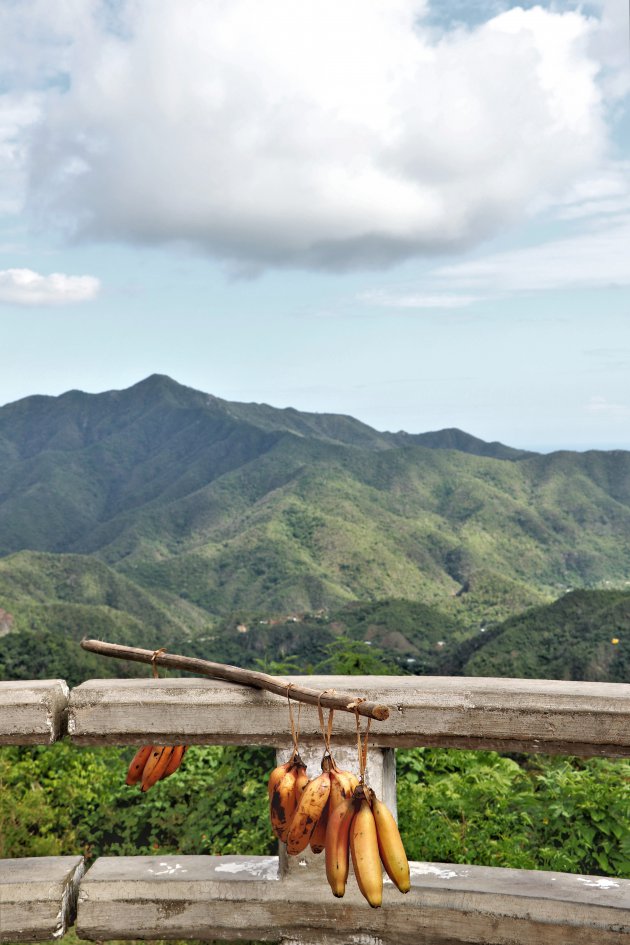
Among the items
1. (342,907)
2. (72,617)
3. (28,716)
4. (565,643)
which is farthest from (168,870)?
(72,617)

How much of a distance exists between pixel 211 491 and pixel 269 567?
4354 cm

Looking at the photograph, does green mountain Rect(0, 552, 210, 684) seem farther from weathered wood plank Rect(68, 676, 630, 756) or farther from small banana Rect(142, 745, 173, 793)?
weathered wood plank Rect(68, 676, 630, 756)

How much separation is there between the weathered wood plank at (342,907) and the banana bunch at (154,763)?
27 centimetres

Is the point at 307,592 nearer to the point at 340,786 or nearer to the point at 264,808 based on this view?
the point at 264,808

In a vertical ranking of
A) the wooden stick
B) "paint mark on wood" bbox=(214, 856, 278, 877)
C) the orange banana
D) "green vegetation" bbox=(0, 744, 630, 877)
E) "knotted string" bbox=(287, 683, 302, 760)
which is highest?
the wooden stick

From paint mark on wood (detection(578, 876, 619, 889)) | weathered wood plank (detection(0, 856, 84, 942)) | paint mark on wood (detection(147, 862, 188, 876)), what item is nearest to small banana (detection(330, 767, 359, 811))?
paint mark on wood (detection(147, 862, 188, 876))

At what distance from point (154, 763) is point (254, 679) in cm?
48

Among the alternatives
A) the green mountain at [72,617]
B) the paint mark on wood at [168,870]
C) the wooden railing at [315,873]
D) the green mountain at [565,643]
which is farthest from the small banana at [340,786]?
the green mountain at [565,643]

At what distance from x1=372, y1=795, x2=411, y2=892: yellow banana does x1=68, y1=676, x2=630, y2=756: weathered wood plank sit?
1.15 feet

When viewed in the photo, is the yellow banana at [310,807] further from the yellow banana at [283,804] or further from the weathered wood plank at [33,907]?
the weathered wood plank at [33,907]

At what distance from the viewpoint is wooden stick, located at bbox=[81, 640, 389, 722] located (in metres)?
2.18

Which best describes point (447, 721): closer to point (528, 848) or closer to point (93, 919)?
point (93, 919)

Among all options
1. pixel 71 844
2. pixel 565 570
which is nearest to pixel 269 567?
pixel 565 570

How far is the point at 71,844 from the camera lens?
5.75 metres
